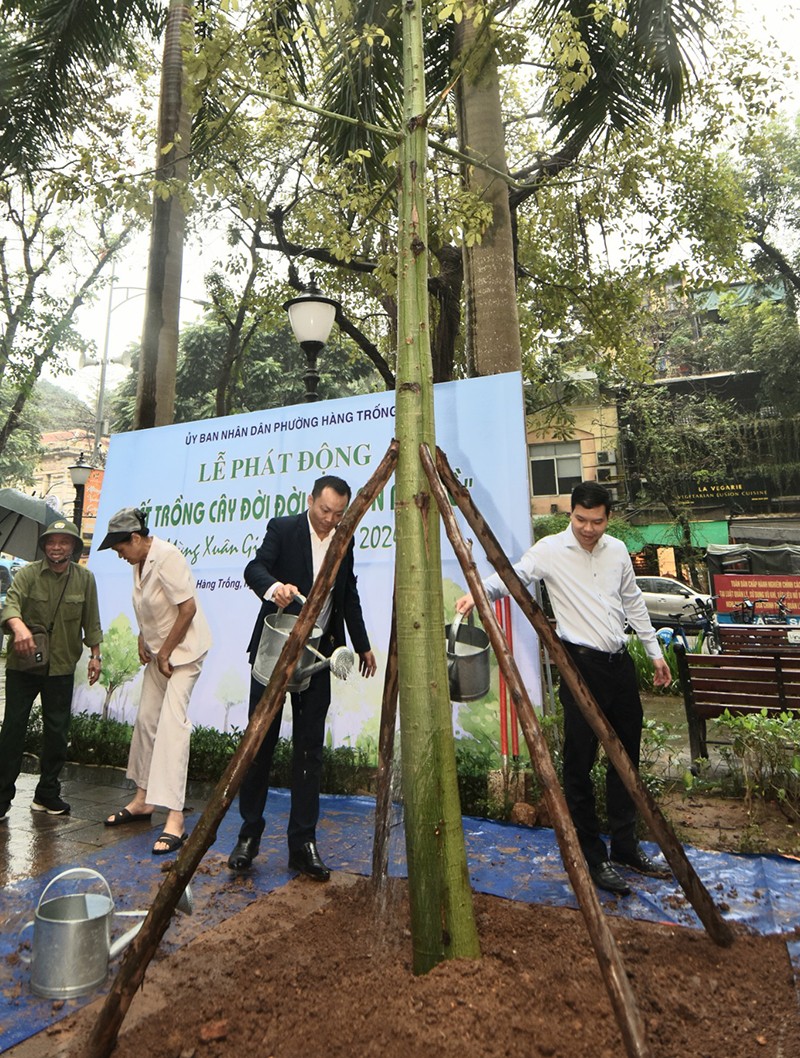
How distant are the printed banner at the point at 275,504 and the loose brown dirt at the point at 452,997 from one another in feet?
5.87

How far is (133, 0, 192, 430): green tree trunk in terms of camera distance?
7691 mm

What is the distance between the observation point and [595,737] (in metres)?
3.32

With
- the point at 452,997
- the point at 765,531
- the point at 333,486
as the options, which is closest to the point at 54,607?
the point at 333,486

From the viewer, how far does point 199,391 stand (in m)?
22.9

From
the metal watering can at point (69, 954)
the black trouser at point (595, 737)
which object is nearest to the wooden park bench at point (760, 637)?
the black trouser at point (595, 737)

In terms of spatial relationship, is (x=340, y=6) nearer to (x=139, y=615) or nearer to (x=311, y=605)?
(x=311, y=605)

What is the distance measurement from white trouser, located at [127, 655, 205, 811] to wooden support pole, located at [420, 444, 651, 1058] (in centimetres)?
232

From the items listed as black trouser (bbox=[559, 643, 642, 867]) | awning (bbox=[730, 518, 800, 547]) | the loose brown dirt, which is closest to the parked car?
awning (bbox=[730, 518, 800, 547])

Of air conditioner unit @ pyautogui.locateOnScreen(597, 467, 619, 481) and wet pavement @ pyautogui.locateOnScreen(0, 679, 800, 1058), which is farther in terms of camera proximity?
air conditioner unit @ pyautogui.locateOnScreen(597, 467, 619, 481)

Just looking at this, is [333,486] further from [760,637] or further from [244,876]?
[760,637]

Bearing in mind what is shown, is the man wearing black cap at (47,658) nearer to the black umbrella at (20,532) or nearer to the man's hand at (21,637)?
the man's hand at (21,637)

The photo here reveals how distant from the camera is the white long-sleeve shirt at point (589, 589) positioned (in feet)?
11.2

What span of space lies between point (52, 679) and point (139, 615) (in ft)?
2.61

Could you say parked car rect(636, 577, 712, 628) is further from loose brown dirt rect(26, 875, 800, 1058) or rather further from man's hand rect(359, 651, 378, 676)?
loose brown dirt rect(26, 875, 800, 1058)
